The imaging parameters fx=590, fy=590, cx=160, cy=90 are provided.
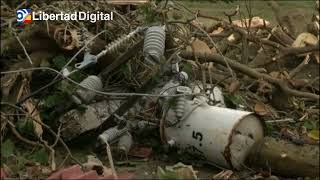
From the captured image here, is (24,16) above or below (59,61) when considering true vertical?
above

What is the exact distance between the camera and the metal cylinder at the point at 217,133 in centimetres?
381

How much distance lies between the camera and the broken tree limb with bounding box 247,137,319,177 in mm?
3688

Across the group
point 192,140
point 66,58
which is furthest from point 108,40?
point 192,140

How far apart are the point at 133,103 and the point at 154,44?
0.45m

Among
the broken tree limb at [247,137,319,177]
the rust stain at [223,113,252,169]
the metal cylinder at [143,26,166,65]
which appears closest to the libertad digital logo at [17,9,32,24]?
the metal cylinder at [143,26,166,65]

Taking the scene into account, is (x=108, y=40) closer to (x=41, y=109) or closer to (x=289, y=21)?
(x=41, y=109)

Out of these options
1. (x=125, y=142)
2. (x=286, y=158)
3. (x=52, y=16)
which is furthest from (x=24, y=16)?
(x=286, y=158)

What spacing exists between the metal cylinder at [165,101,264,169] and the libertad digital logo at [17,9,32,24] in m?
1.23

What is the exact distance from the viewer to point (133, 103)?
4137mm

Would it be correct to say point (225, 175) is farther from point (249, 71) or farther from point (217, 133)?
point (249, 71)

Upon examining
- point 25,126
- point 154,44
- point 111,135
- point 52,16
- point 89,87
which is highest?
point 52,16

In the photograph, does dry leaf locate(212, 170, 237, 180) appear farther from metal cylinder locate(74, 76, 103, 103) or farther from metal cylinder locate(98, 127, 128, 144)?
metal cylinder locate(74, 76, 103, 103)

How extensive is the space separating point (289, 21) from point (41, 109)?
3.48 metres

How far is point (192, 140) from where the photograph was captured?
3975mm
